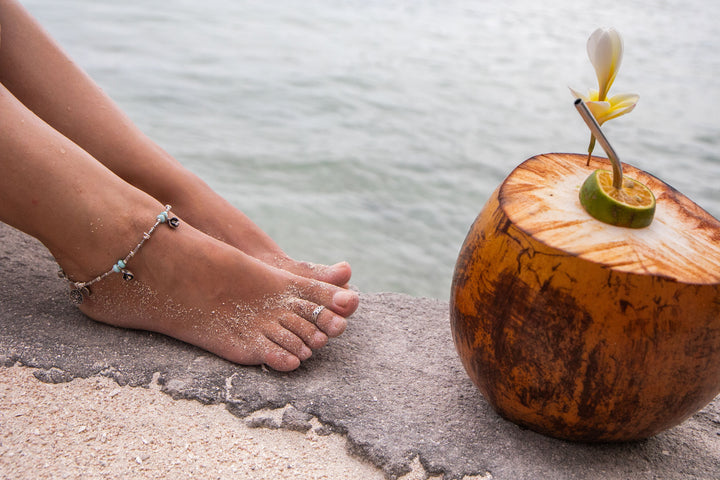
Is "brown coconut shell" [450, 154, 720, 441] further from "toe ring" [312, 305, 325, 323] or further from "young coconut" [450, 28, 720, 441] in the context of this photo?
"toe ring" [312, 305, 325, 323]

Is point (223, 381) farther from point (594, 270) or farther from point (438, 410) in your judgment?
point (594, 270)

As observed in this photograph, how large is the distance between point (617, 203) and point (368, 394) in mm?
661

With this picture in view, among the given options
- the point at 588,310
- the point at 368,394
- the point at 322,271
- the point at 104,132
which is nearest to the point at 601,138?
the point at 588,310

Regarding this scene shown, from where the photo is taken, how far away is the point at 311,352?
5.22ft

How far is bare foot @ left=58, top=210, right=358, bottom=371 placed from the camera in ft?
5.02

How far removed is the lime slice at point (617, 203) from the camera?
1170 millimetres

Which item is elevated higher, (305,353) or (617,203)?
(617,203)

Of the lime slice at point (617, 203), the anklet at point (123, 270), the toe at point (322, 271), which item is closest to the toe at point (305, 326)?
the toe at point (322, 271)

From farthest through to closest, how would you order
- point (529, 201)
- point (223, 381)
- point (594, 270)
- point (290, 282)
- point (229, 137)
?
point (229, 137) → point (290, 282) → point (223, 381) → point (529, 201) → point (594, 270)

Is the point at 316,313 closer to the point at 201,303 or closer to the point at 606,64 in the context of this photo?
the point at 201,303

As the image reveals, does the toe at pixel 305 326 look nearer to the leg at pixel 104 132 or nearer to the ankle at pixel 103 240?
the leg at pixel 104 132

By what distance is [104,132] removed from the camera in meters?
1.74

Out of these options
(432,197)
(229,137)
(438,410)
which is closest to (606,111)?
(438,410)

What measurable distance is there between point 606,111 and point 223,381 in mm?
936
